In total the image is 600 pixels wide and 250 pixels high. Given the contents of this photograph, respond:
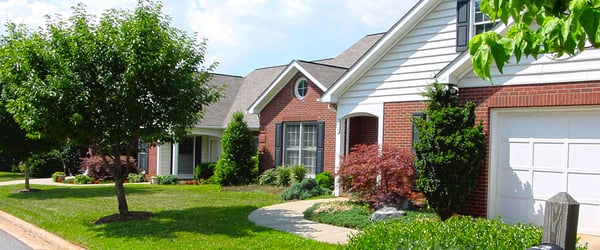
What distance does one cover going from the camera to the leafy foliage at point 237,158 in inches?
778

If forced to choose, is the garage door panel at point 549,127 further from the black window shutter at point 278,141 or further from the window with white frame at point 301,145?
the black window shutter at point 278,141

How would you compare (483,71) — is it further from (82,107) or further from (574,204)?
(82,107)

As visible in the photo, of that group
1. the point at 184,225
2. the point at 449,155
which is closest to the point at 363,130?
the point at 449,155

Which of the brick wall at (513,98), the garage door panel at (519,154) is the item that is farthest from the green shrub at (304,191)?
the garage door panel at (519,154)

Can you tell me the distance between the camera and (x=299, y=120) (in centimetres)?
1839

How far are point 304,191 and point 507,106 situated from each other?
22.8 feet

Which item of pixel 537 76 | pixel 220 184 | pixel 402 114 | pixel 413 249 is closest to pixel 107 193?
pixel 220 184

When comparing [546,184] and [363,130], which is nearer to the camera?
[546,184]

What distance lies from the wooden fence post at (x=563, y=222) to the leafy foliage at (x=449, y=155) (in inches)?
283

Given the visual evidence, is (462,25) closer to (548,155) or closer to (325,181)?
(548,155)

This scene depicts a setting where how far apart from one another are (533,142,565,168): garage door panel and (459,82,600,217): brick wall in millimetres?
806

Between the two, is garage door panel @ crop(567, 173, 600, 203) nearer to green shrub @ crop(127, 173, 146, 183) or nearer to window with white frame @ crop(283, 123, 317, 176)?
window with white frame @ crop(283, 123, 317, 176)

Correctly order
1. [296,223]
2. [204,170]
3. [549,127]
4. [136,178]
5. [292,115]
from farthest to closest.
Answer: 1. [136,178]
2. [204,170]
3. [292,115]
4. [296,223]
5. [549,127]

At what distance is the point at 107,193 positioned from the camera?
58.7 ft
